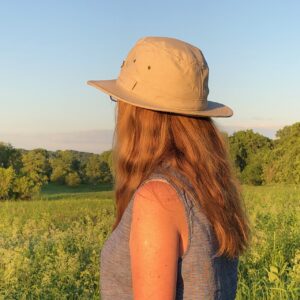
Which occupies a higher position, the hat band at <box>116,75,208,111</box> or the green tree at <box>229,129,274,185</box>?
the green tree at <box>229,129,274,185</box>

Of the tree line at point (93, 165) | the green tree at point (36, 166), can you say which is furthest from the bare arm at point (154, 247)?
the green tree at point (36, 166)

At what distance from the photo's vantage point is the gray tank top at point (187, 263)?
1.42 metres

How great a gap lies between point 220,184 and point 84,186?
7181 cm

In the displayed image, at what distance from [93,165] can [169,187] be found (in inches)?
2953

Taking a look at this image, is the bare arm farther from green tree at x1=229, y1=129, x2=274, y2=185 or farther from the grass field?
green tree at x1=229, y1=129, x2=274, y2=185

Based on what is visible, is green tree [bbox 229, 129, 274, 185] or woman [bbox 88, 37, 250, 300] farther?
green tree [bbox 229, 129, 274, 185]

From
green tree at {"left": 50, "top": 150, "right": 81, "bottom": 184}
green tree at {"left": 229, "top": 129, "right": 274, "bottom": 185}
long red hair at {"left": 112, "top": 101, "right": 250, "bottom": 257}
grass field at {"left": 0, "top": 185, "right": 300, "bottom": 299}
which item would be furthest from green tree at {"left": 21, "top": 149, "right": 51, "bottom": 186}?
long red hair at {"left": 112, "top": 101, "right": 250, "bottom": 257}

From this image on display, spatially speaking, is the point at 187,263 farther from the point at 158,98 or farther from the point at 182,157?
the point at 158,98

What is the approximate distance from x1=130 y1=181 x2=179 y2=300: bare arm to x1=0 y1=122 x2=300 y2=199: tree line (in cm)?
4447

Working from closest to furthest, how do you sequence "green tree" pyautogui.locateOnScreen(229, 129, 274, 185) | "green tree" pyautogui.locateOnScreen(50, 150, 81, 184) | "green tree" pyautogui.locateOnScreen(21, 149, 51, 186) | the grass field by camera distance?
the grass field, "green tree" pyautogui.locateOnScreen(21, 149, 51, 186), "green tree" pyautogui.locateOnScreen(229, 129, 274, 185), "green tree" pyautogui.locateOnScreen(50, 150, 81, 184)

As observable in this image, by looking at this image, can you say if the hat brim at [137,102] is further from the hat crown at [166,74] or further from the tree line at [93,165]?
the tree line at [93,165]

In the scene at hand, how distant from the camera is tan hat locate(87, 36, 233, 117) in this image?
1.53m

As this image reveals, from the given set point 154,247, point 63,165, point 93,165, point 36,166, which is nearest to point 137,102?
point 154,247

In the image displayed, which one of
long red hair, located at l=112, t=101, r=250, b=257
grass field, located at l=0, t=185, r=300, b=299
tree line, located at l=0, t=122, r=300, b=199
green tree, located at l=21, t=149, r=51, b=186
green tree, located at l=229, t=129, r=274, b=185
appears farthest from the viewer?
green tree, located at l=229, t=129, r=274, b=185
